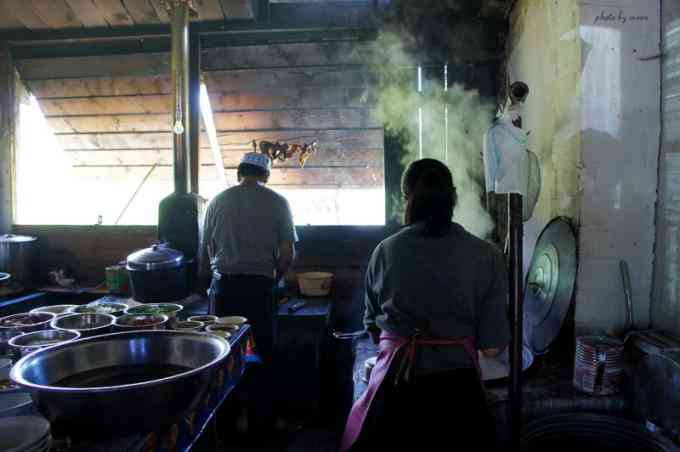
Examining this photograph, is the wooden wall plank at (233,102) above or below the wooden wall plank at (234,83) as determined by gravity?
below

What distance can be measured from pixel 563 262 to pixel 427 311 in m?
1.61

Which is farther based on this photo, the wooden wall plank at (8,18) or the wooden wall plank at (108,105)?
the wooden wall plank at (108,105)

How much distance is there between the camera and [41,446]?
1462 mm

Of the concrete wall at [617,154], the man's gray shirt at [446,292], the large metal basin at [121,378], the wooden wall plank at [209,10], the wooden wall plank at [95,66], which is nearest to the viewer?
the large metal basin at [121,378]

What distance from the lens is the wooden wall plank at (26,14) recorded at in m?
5.55

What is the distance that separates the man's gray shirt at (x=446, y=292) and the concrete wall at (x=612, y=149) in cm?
132

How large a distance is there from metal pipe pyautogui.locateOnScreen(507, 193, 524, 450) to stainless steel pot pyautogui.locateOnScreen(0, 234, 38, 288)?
17.5 ft

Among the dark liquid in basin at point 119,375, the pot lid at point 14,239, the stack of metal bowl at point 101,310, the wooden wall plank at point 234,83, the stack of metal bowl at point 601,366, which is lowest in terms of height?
the stack of metal bowl at point 601,366

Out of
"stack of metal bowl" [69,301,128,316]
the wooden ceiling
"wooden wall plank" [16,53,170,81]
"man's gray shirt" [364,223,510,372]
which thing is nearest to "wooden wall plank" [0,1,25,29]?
the wooden ceiling

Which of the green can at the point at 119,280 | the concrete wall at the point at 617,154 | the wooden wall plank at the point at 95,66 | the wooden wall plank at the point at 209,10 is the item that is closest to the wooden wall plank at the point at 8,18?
the wooden wall plank at the point at 95,66

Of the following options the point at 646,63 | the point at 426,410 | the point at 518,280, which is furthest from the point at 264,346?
the point at 646,63

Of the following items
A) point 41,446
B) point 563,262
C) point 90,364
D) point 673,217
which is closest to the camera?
point 41,446

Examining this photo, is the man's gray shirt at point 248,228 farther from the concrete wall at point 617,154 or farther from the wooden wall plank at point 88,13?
the wooden wall plank at point 88,13

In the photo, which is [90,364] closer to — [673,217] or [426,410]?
[426,410]
